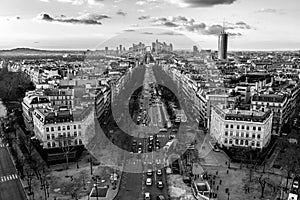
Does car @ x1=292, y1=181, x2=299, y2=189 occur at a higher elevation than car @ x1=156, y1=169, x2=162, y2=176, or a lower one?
higher

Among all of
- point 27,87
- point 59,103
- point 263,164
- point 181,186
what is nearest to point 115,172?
point 181,186

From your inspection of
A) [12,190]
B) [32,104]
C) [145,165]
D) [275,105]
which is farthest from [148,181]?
[32,104]

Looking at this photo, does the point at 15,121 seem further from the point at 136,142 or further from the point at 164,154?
the point at 164,154

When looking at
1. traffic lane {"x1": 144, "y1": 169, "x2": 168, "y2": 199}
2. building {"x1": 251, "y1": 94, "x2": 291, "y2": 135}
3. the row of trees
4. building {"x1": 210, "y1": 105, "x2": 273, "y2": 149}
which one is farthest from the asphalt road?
the row of trees

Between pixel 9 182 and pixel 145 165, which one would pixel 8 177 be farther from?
pixel 145 165

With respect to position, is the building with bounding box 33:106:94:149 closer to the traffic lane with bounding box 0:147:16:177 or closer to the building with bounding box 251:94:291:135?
the traffic lane with bounding box 0:147:16:177

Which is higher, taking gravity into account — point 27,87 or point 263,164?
point 27,87
